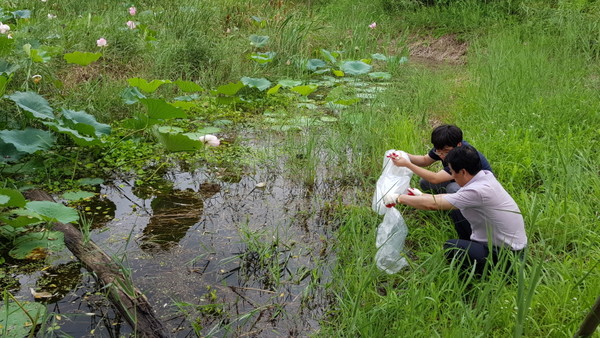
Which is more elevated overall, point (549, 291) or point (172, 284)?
point (549, 291)

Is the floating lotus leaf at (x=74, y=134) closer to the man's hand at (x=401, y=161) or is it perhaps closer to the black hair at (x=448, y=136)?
the man's hand at (x=401, y=161)

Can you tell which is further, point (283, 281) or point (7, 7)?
point (7, 7)

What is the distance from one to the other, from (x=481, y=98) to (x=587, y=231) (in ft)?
7.12

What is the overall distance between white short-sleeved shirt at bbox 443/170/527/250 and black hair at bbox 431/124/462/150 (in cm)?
43

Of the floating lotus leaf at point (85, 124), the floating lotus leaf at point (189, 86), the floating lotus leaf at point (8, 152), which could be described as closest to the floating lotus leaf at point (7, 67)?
the floating lotus leaf at point (85, 124)

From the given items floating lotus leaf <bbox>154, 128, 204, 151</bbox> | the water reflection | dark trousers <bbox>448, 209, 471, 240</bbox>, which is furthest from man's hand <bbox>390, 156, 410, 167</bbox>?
floating lotus leaf <bbox>154, 128, 204, 151</bbox>

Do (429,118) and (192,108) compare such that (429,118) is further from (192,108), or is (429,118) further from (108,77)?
(108,77)

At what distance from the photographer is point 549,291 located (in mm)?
2252

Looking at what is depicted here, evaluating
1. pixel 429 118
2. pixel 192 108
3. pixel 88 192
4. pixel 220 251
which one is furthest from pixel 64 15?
pixel 220 251

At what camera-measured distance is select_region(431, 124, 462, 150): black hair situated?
2977mm

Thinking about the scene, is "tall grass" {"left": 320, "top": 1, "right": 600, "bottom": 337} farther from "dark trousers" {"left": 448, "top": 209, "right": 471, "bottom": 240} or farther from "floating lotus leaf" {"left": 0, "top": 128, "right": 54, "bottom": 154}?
"floating lotus leaf" {"left": 0, "top": 128, "right": 54, "bottom": 154}

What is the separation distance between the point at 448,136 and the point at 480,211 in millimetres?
559

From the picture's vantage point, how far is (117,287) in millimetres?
2299

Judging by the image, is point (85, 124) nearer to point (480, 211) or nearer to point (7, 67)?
point (7, 67)
